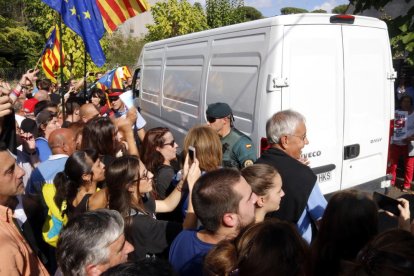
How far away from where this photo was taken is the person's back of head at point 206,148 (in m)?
3.31

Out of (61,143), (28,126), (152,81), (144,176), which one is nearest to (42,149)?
(28,126)

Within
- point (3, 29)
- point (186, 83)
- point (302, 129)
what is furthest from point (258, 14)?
point (302, 129)

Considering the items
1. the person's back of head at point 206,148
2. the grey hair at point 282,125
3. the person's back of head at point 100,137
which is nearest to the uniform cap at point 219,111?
the person's back of head at point 206,148

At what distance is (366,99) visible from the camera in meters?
4.62

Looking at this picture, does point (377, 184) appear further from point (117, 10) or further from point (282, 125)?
point (117, 10)

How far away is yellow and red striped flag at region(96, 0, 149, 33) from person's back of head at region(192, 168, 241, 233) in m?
4.36

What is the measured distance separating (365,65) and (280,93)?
49.0 inches

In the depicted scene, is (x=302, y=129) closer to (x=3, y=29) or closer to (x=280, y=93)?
(x=280, y=93)

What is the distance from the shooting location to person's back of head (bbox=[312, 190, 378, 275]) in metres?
2.06

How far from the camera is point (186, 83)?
6227 millimetres

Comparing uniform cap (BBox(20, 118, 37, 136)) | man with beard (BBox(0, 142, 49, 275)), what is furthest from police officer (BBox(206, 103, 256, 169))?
man with beard (BBox(0, 142, 49, 275))

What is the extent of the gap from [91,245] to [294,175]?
1511 mm

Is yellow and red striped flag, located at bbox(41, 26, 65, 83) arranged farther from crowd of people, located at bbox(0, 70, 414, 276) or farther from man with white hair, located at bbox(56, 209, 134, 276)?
man with white hair, located at bbox(56, 209, 134, 276)

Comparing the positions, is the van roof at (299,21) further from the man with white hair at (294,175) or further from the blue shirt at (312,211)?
the blue shirt at (312,211)
